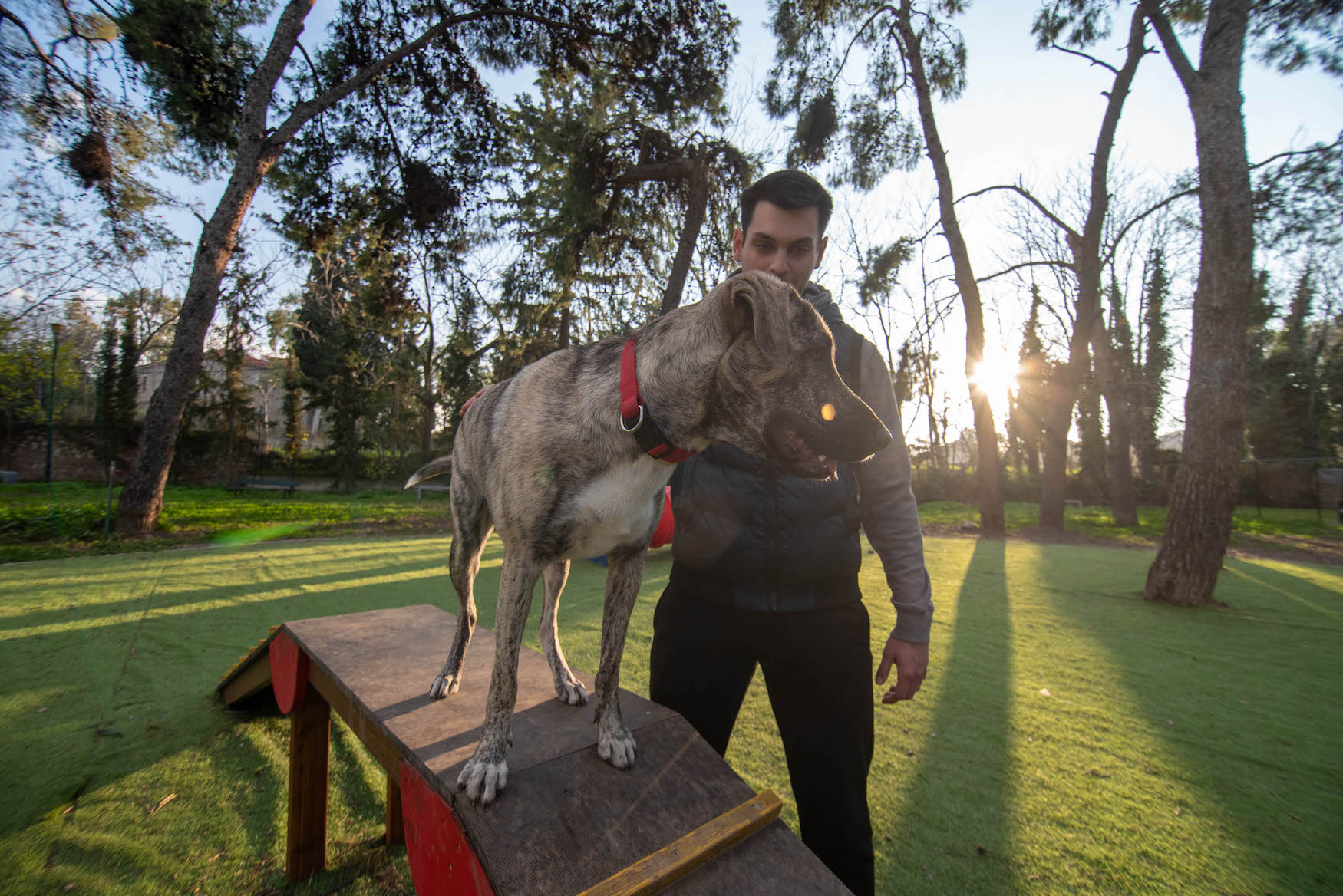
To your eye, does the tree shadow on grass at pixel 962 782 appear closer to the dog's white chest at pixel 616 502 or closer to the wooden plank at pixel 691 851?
the wooden plank at pixel 691 851

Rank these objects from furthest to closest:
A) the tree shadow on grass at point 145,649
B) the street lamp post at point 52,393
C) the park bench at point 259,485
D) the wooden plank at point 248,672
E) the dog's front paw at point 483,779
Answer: the park bench at point 259,485 → the street lamp post at point 52,393 → the wooden plank at point 248,672 → the tree shadow on grass at point 145,649 → the dog's front paw at point 483,779

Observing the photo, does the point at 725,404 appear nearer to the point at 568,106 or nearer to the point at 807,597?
the point at 807,597

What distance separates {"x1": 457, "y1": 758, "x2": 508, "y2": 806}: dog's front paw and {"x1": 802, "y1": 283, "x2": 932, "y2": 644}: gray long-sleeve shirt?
1363 mm

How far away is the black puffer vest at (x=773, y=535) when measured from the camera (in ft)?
6.14

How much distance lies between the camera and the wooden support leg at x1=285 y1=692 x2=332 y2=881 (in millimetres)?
2324

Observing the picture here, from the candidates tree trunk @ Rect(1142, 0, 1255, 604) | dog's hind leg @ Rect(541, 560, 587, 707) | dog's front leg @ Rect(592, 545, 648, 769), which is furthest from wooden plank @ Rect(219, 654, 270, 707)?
tree trunk @ Rect(1142, 0, 1255, 604)

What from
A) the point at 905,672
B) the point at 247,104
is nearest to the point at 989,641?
the point at 905,672

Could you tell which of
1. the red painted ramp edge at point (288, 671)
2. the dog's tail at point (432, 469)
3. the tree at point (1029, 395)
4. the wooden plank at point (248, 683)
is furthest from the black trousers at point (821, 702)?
the tree at point (1029, 395)

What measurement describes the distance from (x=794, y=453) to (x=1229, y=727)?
393 centimetres

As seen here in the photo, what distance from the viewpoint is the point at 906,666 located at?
1.99 metres

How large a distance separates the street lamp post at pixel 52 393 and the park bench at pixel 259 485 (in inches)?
210

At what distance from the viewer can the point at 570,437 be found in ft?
5.56

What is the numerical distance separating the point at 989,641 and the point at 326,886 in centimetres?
515

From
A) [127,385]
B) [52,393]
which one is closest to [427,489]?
[127,385]
